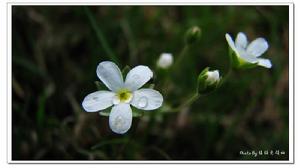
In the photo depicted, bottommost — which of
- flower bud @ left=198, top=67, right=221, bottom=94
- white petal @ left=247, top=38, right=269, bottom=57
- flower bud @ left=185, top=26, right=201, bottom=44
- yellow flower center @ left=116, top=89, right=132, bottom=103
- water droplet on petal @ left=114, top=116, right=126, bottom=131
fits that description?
water droplet on petal @ left=114, top=116, right=126, bottom=131

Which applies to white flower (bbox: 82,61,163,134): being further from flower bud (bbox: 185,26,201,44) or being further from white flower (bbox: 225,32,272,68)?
flower bud (bbox: 185,26,201,44)

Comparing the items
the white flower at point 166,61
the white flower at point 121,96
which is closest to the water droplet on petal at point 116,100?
the white flower at point 121,96

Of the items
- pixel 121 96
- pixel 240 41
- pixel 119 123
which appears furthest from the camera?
pixel 240 41

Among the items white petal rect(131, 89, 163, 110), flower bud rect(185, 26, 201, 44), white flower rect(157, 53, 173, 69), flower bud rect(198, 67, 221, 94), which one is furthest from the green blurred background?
white petal rect(131, 89, 163, 110)

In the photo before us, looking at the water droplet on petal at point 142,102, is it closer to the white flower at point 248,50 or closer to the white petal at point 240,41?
the white flower at point 248,50

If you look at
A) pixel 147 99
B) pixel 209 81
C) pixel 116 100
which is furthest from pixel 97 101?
pixel 209 81

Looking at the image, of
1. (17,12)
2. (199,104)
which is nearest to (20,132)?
(17,12)

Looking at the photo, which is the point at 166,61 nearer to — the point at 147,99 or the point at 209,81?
the point at 209,81

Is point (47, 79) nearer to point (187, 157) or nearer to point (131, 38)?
point (131, 38)

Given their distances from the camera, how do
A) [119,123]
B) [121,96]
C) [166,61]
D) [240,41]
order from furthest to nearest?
1. [166,61]
2. [240,41]
3. [121,96]
4. [119,123]
